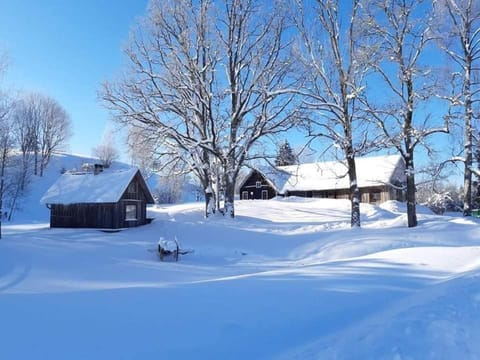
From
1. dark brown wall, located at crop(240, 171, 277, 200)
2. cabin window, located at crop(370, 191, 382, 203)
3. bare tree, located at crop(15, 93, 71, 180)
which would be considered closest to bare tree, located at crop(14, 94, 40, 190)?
bare tree, located at crop(15, 93, 71, 180)

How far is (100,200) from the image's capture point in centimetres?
2427

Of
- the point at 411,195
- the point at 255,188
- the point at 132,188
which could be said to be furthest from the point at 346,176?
the point at 132,188

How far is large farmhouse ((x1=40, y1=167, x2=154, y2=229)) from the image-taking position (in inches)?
957

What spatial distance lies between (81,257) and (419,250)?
13156mm

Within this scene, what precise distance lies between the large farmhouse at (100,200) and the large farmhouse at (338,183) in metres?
17.3

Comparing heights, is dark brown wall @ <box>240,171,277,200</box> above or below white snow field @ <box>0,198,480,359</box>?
above

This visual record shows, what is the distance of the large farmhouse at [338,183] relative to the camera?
137ft

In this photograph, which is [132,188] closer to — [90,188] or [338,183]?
[90,188]

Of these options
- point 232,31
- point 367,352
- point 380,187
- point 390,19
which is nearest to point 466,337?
point 367,352

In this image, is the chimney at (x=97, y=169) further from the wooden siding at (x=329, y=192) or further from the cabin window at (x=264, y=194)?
the cabin window at (x=264, y=194)

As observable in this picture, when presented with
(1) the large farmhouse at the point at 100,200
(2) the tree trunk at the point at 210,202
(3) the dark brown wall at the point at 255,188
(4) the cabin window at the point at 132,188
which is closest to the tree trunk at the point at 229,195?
(2) the tree trunk at the point at 210,202

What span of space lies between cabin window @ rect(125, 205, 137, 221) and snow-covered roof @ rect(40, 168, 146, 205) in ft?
5.18

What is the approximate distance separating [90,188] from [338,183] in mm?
28899

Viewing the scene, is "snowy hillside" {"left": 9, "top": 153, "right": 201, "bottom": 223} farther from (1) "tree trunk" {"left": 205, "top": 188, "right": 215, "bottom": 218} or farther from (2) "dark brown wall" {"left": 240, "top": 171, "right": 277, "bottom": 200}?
(2) "dark brown wall" {"left": 240, "top": 171, "right": 277, "bottom": 200}
